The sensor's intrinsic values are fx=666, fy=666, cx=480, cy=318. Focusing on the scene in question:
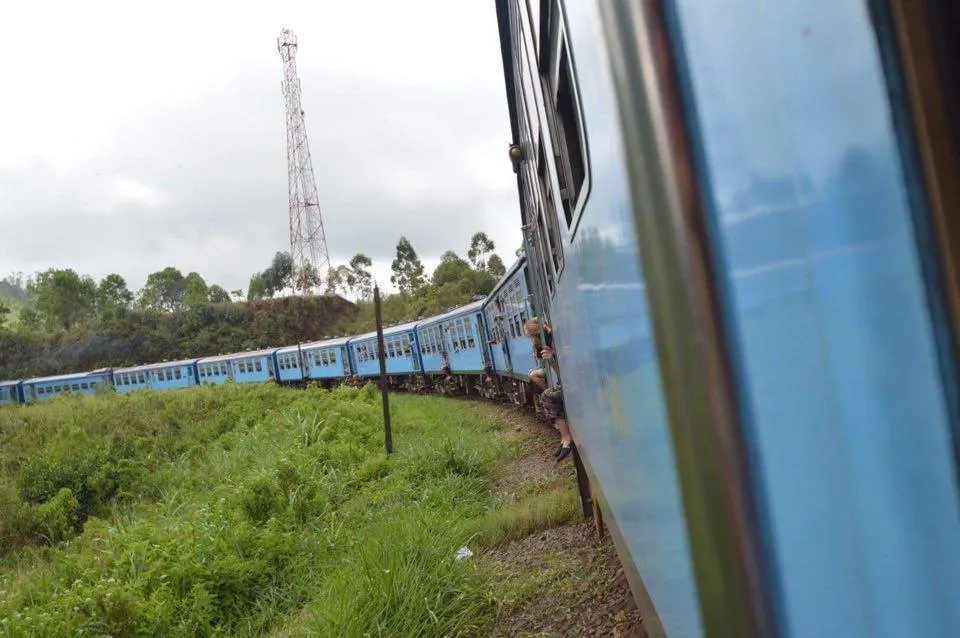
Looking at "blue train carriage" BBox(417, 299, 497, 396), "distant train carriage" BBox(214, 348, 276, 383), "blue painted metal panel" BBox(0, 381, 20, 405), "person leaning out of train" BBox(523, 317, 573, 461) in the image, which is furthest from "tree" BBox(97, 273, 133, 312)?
"person leaning out of train" BBox(523, 317, 573, 461)

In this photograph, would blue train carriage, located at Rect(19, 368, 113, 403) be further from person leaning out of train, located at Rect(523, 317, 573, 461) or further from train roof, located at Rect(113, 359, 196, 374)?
person leaning out of train, located at Rect(523, 317, 573, 461)

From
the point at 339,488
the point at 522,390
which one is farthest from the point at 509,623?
the point at 522,390

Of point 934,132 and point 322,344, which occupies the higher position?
point 322,344

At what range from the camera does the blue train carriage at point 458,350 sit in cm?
1577

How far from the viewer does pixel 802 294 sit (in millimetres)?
604

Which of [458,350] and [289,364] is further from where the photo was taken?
[289,364]

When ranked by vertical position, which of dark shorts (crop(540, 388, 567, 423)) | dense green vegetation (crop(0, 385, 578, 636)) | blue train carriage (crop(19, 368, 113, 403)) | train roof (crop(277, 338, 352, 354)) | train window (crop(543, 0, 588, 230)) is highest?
blue train carriage (crop(19, 368, 113, 403))

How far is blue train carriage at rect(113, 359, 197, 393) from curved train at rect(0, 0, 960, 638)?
1314 inches

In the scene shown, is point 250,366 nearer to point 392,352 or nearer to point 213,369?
point 213,369

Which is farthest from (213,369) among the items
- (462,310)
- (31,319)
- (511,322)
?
(31,319)

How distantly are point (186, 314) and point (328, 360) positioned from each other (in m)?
39.8

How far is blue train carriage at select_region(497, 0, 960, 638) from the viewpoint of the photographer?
1.79 ft

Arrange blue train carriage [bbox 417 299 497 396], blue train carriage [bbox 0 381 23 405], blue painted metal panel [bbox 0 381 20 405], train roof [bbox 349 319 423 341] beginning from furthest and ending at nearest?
blue painted metal panel [bbox 0 381 20 405] → blue train carriage [bbox 0 381 23 405] → train roof [bbox 349 319 423 341] → blue train carriage [bbox 417 299 497 396]

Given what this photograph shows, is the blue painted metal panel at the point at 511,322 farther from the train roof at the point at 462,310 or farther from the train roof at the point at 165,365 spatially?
the train roof at the point at 165,365
